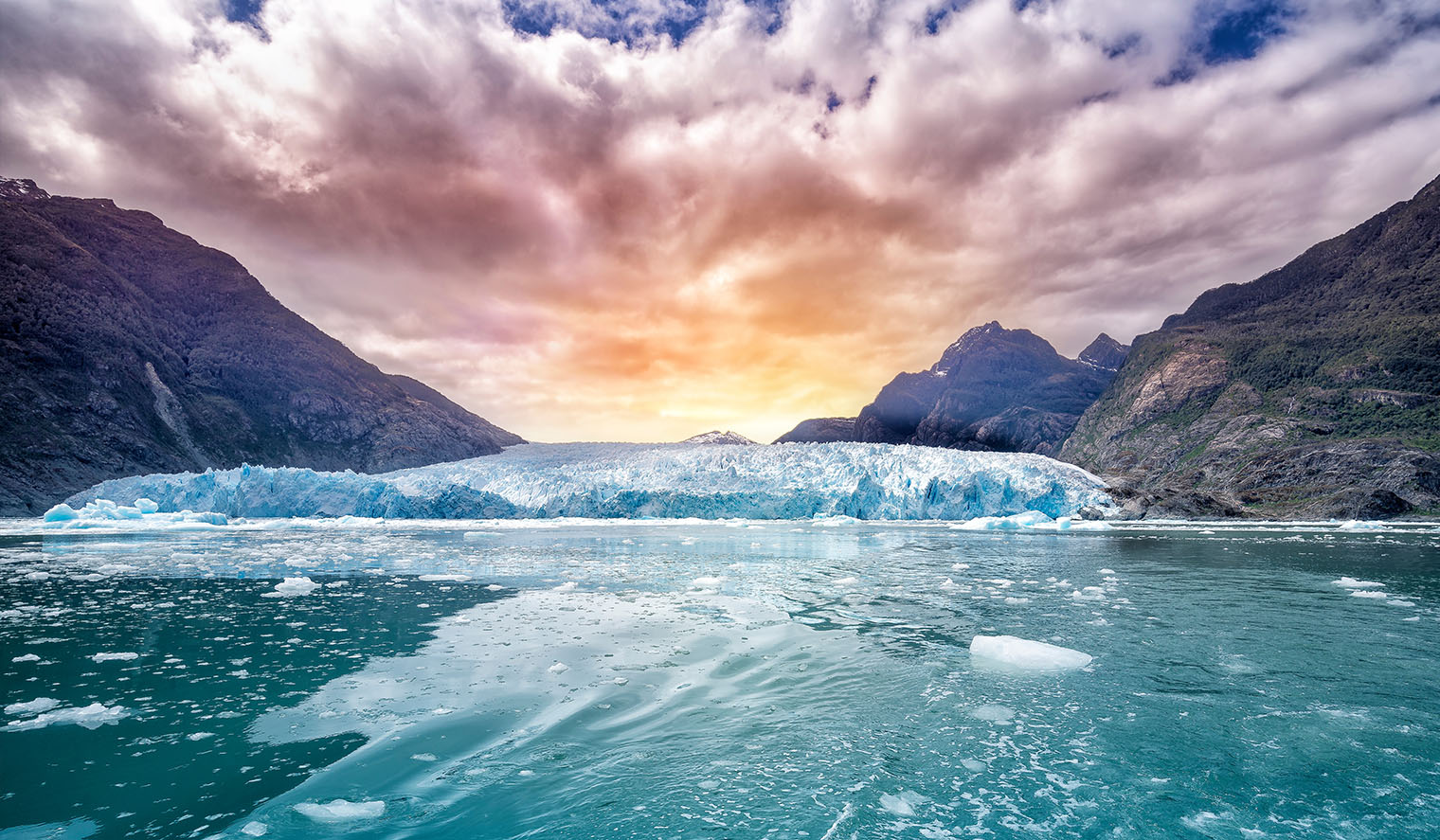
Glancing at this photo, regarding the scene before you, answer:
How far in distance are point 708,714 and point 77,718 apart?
16.8 ft

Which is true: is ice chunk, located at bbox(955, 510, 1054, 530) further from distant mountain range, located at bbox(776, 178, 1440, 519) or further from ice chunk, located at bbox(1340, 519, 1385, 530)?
ice chunk, located at bbox(1340, 519, 1385, 530)

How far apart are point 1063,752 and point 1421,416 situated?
98904 mm

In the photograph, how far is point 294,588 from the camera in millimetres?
11773

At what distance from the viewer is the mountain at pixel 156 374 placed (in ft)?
191

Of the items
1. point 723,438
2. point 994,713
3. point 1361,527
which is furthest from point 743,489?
point 1361,527

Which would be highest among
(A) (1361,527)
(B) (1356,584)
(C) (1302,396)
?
(C) (1302,396)

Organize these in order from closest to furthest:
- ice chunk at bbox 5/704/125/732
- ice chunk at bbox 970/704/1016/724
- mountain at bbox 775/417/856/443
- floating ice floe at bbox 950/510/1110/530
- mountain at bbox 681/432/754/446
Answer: ice chunk at bbox 5/704/125/732
ice chunk at bbox 970/704/1016/724
floating ice floe at bbox 950/510/1110/530
mountain at bbox 681/432/754/446
mountain at bbox 775/417/856/443

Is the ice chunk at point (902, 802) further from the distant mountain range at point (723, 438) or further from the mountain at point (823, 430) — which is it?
the mountain at point (823, 430)

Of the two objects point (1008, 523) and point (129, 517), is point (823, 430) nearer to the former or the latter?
point (1008, 523)

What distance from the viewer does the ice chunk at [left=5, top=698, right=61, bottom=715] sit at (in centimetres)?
500

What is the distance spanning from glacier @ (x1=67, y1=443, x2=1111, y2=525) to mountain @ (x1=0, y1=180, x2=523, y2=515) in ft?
77.6

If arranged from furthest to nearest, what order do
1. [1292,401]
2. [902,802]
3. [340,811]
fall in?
[1292,401] → [902,802] → [340,811]

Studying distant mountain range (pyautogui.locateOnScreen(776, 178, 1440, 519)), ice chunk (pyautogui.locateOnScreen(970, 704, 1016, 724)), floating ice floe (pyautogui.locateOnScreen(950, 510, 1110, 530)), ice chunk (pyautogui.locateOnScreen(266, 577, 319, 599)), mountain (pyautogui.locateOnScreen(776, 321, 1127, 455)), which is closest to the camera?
ice chunk (pyautogui.locateOnScreen(970, 704, 1016, 724))

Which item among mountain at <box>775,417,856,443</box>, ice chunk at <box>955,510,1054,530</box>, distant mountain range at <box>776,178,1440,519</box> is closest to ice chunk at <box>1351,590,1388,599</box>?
ice chunk at <box>955,510,1054,530</box>
